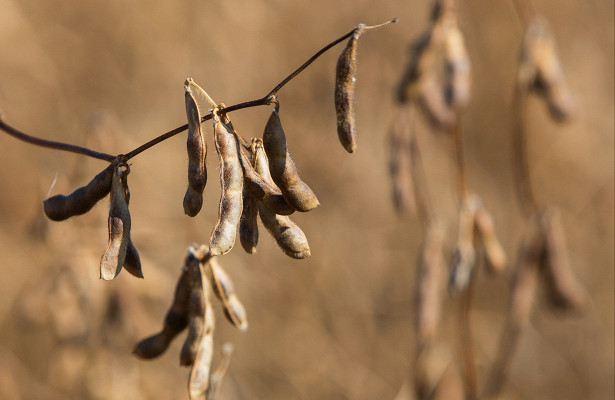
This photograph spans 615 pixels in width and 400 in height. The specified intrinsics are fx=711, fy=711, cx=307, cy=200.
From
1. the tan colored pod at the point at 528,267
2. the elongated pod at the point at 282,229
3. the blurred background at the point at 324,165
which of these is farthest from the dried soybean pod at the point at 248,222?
the blurred background at the point at 324,165

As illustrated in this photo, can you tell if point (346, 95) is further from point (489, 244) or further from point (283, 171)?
point (489, 244)

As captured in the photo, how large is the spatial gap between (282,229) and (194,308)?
0.30 meters

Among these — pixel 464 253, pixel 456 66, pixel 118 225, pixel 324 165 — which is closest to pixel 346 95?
pixel 118 225

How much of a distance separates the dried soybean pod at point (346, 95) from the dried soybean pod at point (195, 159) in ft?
0.77

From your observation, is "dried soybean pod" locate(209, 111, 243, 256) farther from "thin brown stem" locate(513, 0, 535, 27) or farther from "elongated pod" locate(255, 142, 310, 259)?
"thin brown stem" locate(513, 0, 535, 27)

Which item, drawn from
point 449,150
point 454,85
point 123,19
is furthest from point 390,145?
point 123,19

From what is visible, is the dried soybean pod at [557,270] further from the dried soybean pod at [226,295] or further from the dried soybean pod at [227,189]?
the dried soybean pod at [227,189]

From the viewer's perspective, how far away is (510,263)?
4719 mm

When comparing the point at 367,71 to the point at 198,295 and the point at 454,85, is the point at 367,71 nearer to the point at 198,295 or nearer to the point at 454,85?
the point at 454,85

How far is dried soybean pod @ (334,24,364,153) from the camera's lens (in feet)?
3.99

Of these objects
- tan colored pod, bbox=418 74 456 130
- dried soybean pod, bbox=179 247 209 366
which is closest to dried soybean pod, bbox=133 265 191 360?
dried soybean pod, bbox=179 247 209 366

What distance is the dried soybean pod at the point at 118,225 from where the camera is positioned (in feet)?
4.00

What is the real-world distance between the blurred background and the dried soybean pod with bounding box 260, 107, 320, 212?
238cm

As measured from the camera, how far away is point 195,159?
3.87 ft
